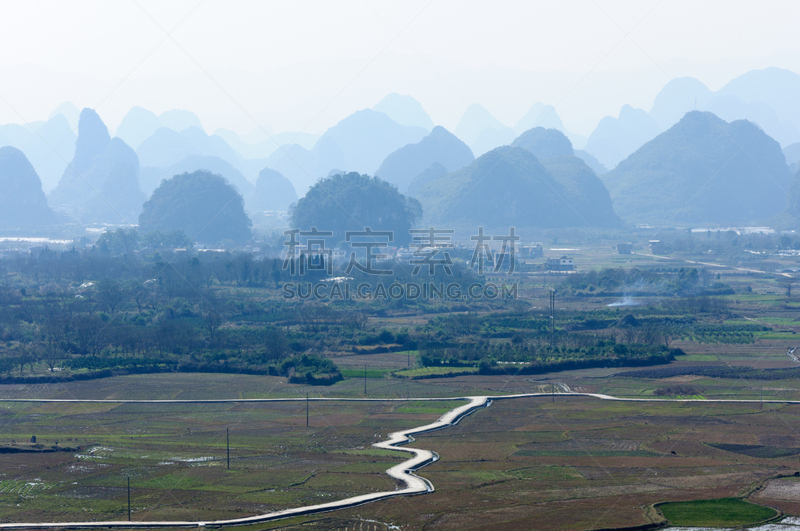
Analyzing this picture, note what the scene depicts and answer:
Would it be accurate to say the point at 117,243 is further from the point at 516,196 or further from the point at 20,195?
the point at 516,196

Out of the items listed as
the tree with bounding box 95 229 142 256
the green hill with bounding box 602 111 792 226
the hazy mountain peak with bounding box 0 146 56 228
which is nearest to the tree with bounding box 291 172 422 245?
the tree with bounding box 95 229 142 256

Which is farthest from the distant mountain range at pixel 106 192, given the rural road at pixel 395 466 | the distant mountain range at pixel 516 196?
the rural road at pixel 395 466

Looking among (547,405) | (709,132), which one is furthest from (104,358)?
(709,132)

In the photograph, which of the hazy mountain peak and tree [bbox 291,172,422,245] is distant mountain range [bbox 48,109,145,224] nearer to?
the hazy mountain peak

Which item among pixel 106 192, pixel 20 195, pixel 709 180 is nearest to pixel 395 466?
pixel 20 195

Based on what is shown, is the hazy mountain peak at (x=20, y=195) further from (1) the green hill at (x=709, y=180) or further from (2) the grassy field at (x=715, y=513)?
(2) the grassy field at (x=715, y=513)

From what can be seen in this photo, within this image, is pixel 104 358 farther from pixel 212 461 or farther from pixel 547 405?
pixel 547 405

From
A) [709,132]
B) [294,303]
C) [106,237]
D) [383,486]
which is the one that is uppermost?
[709,132]
